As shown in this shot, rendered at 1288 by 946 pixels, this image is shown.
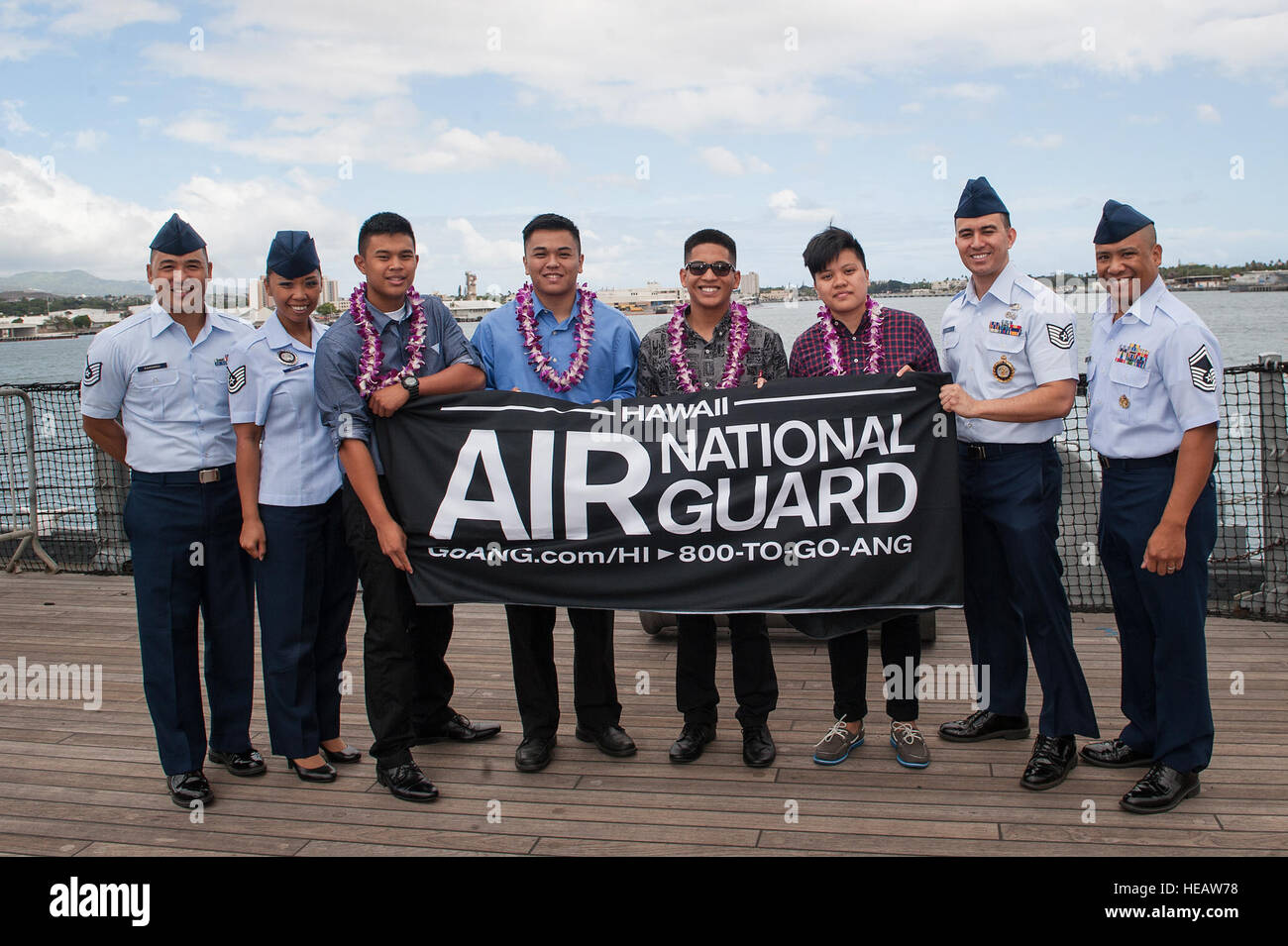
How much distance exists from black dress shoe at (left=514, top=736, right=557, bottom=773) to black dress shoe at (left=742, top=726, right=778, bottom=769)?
2.67 ft

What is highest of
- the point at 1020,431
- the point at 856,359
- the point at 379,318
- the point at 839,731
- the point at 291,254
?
the point at 291,254

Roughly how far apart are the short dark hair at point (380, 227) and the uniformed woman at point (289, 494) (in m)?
0.24

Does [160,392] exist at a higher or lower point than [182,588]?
higher

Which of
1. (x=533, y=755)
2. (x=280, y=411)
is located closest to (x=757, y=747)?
(x=533, y=755)

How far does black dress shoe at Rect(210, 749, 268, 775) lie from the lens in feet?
13.8

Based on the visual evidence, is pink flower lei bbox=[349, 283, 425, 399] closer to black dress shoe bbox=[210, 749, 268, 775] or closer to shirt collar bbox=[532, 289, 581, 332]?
shirt collar bbox=[532, 289, 581, 332]

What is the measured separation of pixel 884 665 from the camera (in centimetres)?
419

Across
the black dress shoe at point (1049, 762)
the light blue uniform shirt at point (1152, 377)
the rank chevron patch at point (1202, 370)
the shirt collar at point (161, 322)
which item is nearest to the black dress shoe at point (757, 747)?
the black dress shoe at point (1049, 762)

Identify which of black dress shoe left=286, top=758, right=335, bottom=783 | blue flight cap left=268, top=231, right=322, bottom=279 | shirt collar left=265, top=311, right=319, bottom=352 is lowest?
black dress shoe left=286, top=758, right=335, bottom=783

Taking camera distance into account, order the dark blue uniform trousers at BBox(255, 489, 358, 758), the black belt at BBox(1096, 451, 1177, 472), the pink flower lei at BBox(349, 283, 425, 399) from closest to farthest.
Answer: the black belt at BBox(1096, 451, 1177, 472)
the pink flower lei at BBox(349, 283, 425, 399)
the dark blue uniform trousers at BBox(255, 489, 358, 758)

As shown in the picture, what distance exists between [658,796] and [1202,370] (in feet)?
8.12

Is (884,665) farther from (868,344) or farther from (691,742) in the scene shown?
(868,344)

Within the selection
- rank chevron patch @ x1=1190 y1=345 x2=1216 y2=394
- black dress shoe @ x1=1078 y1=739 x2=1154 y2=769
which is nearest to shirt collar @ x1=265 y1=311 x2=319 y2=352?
rank chevron patch @ x1=1190 y1=345 x2=1216 y2=394
